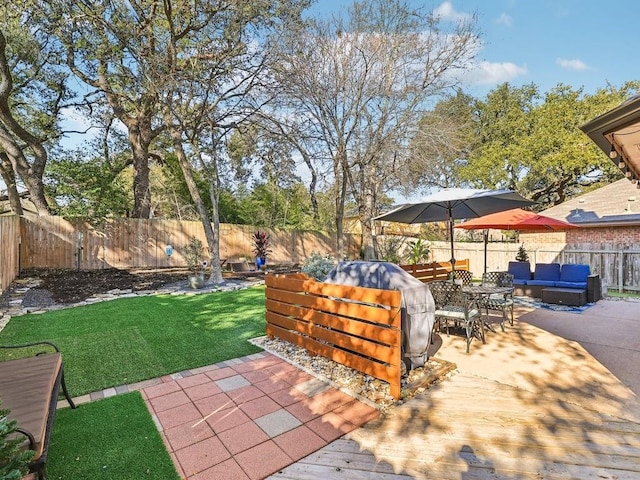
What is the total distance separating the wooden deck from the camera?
7.04ft

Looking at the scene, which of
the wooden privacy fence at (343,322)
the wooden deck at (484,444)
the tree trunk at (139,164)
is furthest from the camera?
the tree trunk at (139,164)

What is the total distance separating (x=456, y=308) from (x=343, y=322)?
2.16 meters

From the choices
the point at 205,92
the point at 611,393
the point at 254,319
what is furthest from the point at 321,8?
the point at 611,393

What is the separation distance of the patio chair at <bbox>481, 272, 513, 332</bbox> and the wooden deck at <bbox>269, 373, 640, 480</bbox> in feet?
8.06

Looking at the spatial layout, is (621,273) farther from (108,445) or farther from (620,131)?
(108,445)

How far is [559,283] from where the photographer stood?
7.83 meters

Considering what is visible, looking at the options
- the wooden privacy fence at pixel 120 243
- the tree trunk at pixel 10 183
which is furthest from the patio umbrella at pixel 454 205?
the tree trunk at pixel 10 183

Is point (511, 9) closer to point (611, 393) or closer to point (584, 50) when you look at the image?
point (584, 50)

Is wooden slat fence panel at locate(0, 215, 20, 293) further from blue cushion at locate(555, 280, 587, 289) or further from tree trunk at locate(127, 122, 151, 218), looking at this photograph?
blue cushion at locate(555, 280, 587, 289)

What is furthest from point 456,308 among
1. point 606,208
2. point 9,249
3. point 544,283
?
point 606,208

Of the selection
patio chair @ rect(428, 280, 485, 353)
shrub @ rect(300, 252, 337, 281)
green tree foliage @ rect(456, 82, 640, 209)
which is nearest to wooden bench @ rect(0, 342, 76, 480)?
shrub @ rect(300, 252, 337, 281)

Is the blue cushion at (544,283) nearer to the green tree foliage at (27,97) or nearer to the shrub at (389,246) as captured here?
the shrub at (389,246)

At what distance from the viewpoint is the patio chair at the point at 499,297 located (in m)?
5.48

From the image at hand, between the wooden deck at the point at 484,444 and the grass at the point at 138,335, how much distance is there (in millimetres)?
2343
